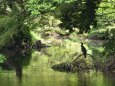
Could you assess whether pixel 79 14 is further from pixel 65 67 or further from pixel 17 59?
pixel 17 59

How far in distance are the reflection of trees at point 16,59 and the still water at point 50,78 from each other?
723 millimetres

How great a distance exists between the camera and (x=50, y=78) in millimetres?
31750

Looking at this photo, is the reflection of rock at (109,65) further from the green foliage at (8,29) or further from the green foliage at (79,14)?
the green foliage at (8,29)

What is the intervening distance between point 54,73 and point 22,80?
488 cm

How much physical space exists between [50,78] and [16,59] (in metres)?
14.6

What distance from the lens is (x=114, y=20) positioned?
36.4m

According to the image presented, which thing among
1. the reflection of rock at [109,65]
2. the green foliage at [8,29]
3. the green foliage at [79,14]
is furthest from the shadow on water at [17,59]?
the reflection of rock at [109,65]

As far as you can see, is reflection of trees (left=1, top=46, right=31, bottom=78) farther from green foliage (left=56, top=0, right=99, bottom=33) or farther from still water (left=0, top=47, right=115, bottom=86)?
green foliage (left=56, top=0, right=99, bottom=33)

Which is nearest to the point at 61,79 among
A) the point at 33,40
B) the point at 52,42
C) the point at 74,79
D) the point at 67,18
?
the point at 74,79

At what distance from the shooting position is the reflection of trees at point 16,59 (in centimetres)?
3804

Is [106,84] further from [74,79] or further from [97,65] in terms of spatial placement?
[97,65]

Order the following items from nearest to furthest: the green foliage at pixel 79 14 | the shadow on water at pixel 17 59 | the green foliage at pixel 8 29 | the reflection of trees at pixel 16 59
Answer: the green foliage at pixel 79 14 < the green foliage at pixel 8 29 < the shadow on water at pixel 17 59 < the reflection of trees at pixel 16 59

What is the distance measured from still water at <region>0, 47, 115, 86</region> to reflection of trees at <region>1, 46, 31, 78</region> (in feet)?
2.37

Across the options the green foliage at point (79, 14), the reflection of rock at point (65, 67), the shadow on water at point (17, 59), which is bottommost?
the reflection of rock at point (65, 67)
